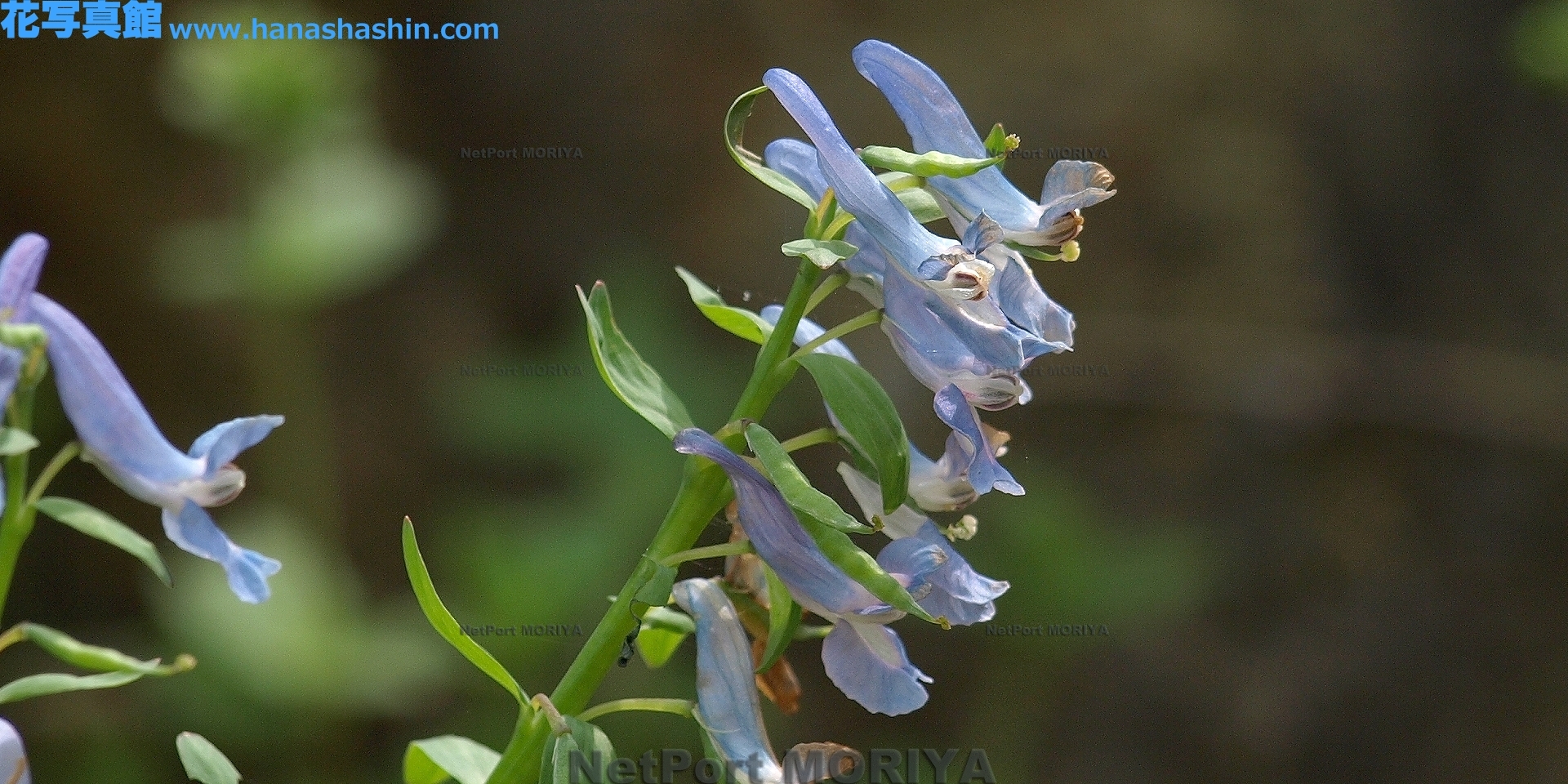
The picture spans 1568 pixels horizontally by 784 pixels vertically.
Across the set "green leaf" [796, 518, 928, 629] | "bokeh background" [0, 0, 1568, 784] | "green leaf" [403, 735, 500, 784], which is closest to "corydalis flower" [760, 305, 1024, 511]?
"green leaf" [796, 518, 928, 629]

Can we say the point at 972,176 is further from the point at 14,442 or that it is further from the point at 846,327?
the point at 14,442

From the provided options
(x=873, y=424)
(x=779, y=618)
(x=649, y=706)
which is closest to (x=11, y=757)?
(x=649, y=706)

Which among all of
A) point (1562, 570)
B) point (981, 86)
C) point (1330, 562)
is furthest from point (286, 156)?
point (1562, 570)

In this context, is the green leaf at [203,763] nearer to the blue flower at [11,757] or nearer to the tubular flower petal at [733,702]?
the blue flower at [11,757]

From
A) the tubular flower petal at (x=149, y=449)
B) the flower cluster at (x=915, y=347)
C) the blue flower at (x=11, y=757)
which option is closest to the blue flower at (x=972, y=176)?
the flower cluster at (x=915, y=347)

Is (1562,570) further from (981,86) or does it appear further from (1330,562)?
(981,86)

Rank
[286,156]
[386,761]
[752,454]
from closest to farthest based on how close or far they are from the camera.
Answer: [752,454] < [286,156] < [386,761]
